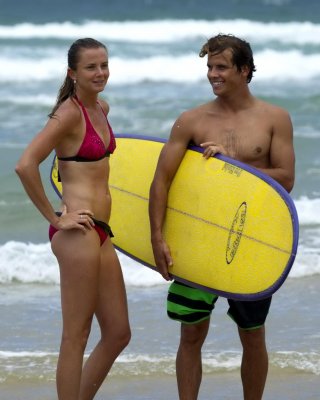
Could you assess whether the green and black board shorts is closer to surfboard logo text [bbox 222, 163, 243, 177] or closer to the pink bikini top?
surfboard logo text [bbox 222, 163, 243, 177]

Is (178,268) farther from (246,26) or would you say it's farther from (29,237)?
(246,26)

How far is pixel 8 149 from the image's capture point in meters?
12.0

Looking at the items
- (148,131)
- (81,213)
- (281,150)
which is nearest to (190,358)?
(81,213)

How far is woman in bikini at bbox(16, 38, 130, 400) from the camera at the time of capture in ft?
12.6

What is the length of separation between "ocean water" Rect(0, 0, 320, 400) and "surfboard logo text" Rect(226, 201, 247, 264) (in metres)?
1.06

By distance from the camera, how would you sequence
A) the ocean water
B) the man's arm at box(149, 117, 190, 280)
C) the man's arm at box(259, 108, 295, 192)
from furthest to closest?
the ocean water < the man's arm at box(149, 117, 190, 280) < the man's arm at box(259, 108, 295, 192)

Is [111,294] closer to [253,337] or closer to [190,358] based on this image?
[190,358]

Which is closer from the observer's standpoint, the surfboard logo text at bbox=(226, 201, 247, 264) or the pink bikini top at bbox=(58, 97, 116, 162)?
the pink bikini top at bbox=(58, 97, 116, 162)

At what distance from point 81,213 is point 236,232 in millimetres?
683

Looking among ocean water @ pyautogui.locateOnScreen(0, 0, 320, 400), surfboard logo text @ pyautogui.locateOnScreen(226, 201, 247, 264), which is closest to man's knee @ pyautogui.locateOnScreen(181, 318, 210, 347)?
surfboard logo text @ pyautogui.locateOnScreen(226, 201, 247, 264)

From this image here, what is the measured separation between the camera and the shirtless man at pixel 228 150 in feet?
13.4

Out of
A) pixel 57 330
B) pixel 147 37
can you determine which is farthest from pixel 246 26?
pixel 57 330

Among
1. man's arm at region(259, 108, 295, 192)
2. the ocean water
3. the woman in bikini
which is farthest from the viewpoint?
the ocean water

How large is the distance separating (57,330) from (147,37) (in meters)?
18.2
